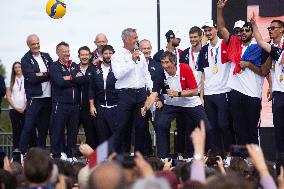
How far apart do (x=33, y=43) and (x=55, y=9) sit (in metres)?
1.18

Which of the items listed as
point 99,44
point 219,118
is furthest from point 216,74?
point 99,44

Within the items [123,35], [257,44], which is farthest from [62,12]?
[257,44]

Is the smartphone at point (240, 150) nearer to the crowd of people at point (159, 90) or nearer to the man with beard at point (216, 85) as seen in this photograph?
the crowd of people at point (159, 90)

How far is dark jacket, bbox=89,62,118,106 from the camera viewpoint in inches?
521

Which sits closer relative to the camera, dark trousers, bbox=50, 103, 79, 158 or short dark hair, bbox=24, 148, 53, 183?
short dark hair, bbox=24, 148, 53, 183

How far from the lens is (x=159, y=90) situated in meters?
12.4

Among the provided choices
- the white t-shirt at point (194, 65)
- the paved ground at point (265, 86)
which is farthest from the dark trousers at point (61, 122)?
the paved ground at point (265, 86)

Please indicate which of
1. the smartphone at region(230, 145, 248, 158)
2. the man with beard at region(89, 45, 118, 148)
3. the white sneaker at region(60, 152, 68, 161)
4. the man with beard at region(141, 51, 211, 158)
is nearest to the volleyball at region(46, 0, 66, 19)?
the man with beard at region(89, 45, 118, 148)

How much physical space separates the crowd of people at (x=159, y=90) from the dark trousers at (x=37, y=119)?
0.02 m

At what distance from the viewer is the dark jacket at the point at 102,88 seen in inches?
521

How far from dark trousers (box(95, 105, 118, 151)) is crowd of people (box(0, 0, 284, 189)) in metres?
0.02

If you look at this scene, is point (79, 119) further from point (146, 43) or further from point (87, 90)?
point (146, 43)

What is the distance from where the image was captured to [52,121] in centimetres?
1339

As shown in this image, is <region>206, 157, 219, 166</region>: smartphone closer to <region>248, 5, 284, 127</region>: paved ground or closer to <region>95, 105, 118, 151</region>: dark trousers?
<region>95, 105, 118, 151</region>: dark trousers
